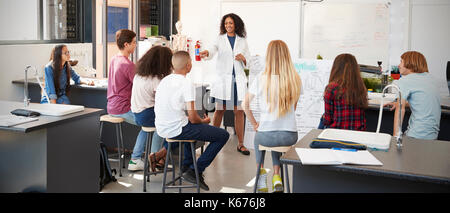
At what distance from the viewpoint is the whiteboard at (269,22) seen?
698 centimetres

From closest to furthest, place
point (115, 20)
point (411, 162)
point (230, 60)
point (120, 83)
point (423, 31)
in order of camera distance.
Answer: point (411, 162), point (120, 83), point (230, 60), point (423, 31), point (115, 20)

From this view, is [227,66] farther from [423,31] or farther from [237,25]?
[423,31]

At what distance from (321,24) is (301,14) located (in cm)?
35

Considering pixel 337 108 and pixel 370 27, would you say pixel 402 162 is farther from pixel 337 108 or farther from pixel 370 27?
pixel 370 27

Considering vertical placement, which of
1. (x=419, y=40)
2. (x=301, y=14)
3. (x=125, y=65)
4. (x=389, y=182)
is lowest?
(x=389, y=182)

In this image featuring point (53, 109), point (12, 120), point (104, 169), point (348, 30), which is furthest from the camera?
point (348, 30)

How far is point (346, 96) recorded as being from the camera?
10.7 feet

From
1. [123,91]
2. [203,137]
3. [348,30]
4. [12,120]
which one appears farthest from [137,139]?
[348,30]

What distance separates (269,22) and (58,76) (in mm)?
3720

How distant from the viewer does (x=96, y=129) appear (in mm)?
3334

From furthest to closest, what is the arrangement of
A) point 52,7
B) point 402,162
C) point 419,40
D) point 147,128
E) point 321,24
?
point 321,24 < point 419,40 < point 52,7 < point 147,128 < point 402,162

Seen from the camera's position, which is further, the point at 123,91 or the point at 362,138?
the point at 123,91

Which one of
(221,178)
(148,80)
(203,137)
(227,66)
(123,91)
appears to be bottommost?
(221,178)

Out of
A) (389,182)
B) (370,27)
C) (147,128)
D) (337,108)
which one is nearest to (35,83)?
(147,128)
